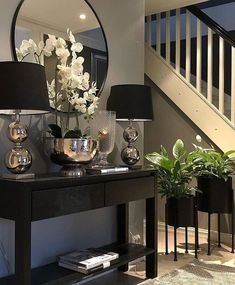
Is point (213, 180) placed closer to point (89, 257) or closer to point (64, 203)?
point (89, 257)

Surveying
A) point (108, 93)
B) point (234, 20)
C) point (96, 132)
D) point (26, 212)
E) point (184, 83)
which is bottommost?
point (26, 212)

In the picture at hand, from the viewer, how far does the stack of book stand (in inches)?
88.4

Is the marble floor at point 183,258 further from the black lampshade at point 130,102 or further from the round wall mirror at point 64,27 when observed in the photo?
the round wall mirror at point 64,27

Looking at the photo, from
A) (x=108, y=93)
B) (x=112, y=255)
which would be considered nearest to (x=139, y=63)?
(x=108, y=93)

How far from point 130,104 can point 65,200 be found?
1.01m

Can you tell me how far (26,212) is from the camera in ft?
5.86

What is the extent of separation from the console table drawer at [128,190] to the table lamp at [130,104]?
0.79 feet

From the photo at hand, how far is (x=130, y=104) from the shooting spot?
2715mm

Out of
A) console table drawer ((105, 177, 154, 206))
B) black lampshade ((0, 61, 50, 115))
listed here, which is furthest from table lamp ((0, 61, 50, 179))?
console table drawer ((105, 177, 154, 206))

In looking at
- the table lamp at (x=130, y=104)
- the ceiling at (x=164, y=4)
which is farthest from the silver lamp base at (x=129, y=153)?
the ceiling at (x=164, y=4)

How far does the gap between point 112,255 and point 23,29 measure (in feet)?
5.06

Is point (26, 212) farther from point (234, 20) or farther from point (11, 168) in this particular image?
point (234, 20)

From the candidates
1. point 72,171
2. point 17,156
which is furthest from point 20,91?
point 72,171

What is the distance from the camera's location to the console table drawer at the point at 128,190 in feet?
7.44
